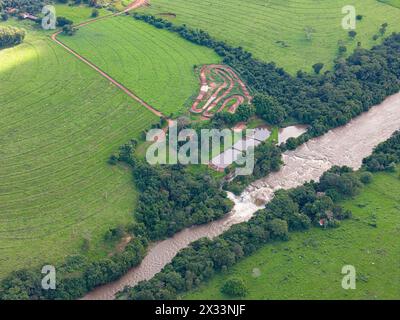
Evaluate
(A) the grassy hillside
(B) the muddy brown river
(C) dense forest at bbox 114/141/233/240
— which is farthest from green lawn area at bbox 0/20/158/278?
(A) the grassy hillside

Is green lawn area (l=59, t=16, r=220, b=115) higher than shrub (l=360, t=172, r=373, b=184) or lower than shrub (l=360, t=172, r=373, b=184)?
higher

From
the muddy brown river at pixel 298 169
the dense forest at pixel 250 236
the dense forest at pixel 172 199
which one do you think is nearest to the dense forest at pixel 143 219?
the dense forest at pixel 172 199

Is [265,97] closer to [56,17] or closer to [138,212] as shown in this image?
[138,212]

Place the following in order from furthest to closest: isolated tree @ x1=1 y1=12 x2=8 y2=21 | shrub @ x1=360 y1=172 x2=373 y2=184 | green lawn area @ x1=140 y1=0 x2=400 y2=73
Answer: isolated tree @ x1=1 y1=12 x2=8 y2=21 < green lawn area @ x1=140 y1=0 x2=400 y2=73 < shrub @ x1=360 y1=172 x2=373 y2=184

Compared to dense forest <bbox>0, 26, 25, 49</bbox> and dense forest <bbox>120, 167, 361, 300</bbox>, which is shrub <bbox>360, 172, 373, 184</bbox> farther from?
dense forest <bbox>0, 26, 25, 49</bbox>

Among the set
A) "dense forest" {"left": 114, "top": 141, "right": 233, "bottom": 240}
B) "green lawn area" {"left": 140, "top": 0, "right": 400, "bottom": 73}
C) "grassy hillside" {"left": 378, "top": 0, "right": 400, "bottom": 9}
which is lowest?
"dense forest" {"left": 114, "top": 141, "right": 233, "bottom": 240}

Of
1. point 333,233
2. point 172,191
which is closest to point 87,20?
point 172,191

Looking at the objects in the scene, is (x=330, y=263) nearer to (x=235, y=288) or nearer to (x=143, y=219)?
(x=235, y=288)

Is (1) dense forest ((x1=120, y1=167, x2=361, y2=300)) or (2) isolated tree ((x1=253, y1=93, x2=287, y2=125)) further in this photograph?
(2) isolated tree ((x1=253, y1=93, x2=287, y2=125))

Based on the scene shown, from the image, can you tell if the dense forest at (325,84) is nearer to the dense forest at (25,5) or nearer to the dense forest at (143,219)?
the dense forest at (143,219)
